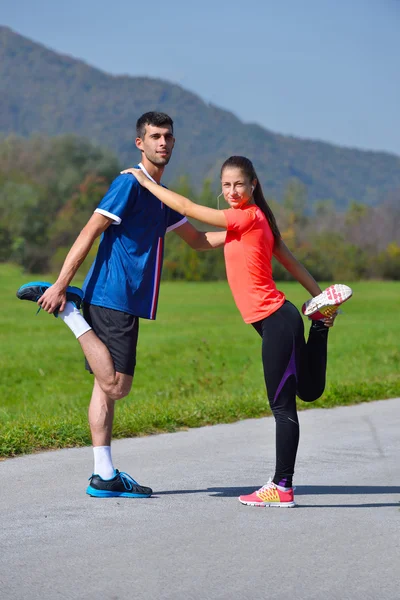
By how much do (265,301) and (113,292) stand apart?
0.86 metres

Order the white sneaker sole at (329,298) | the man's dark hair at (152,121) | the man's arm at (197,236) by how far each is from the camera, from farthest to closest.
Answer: the man's arm at (197,236) → the man's dark hair at (152,121) → the white sneaker sole at (329,298)

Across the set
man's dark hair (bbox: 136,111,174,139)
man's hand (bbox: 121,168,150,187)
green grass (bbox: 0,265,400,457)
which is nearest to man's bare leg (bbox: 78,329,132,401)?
man's hand (bbox: 121,168,150,187)

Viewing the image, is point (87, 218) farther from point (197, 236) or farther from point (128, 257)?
point (128, 257)

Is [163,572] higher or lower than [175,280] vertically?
higher

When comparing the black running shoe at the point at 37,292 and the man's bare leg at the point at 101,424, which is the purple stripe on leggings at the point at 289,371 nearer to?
the man's bare leg at the point at 101,424

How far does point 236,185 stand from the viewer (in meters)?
5.70

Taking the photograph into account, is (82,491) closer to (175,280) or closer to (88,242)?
(88,242)

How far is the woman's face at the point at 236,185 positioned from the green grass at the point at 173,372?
2.46 m

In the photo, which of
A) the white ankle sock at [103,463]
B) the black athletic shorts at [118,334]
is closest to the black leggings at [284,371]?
the black athletic shorts at [118,334]

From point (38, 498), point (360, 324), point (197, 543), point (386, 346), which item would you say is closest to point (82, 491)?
point (38, 498)

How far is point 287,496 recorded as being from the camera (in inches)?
226

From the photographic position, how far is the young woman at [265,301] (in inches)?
223

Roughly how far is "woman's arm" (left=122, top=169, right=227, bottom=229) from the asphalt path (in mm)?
1565

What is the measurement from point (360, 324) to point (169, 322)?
593 cm
